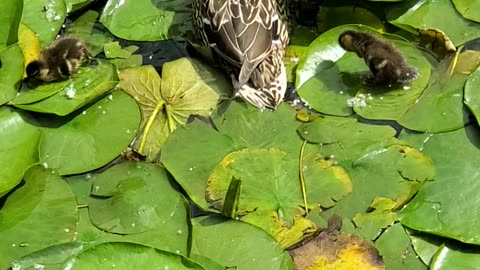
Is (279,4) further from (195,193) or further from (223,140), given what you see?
(195,193)

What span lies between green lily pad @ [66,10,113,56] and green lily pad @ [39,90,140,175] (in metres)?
0.51

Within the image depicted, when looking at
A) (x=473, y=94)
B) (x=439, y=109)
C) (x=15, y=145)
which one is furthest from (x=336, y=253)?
(x=15, y=145)

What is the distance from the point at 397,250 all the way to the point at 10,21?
6.93 feet

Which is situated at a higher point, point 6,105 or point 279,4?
point 279,4

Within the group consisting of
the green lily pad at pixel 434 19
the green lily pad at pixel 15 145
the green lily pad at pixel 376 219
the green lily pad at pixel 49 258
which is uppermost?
the green lily pad at pixel 434 19

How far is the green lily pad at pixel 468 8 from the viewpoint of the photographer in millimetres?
4617

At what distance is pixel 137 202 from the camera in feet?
12.9

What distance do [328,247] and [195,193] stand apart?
628 mm

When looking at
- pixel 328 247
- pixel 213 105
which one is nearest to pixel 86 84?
pixel 213 105

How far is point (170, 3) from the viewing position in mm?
5016

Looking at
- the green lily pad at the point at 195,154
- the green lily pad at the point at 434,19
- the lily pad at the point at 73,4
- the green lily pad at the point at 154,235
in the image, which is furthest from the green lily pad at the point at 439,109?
the lily pad at the point at 73,4

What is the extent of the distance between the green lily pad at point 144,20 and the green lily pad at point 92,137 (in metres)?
0.54

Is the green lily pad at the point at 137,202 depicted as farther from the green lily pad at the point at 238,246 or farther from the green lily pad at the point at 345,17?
the green lily pad at the point at 345,17

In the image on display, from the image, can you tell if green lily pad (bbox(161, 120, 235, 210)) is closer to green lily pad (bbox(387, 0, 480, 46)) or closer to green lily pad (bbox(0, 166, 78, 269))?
green lily pad (bbox(0, 166, 78, 269))
